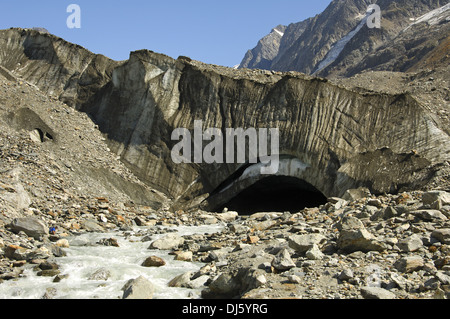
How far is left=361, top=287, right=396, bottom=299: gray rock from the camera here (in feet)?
24.8

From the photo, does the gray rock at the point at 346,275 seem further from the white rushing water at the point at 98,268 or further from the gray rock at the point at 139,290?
the gray rock at the point at 139,290

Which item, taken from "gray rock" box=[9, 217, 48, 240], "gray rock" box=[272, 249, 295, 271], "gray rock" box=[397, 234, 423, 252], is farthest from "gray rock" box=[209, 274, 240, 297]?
"gray rock" box=[9, 217, 48, 240]

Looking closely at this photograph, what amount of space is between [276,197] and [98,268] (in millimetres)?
16495

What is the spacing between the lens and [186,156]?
26062 millimetres

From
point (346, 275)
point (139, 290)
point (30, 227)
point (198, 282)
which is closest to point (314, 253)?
point (346, 275)

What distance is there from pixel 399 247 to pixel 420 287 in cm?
207

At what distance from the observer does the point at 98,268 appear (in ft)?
38.1

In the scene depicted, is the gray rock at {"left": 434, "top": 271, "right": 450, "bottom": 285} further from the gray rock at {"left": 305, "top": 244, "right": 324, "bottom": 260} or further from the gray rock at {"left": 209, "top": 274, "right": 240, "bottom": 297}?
the gray rock at {"left": 209, "top": 274, "right": 240, "bottom": 297}

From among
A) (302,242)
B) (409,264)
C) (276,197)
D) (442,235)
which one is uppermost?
(276,197)

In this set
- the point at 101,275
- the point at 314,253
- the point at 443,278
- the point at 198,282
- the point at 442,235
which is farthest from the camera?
the point at 101,275

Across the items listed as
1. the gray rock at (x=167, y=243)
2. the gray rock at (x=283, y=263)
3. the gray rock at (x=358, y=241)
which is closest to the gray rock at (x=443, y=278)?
the gray rock at (x=358, y=241)

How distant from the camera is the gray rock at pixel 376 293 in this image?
7555 millimetres

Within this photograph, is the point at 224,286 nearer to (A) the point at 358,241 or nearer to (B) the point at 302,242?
(B) the point at 302,242
